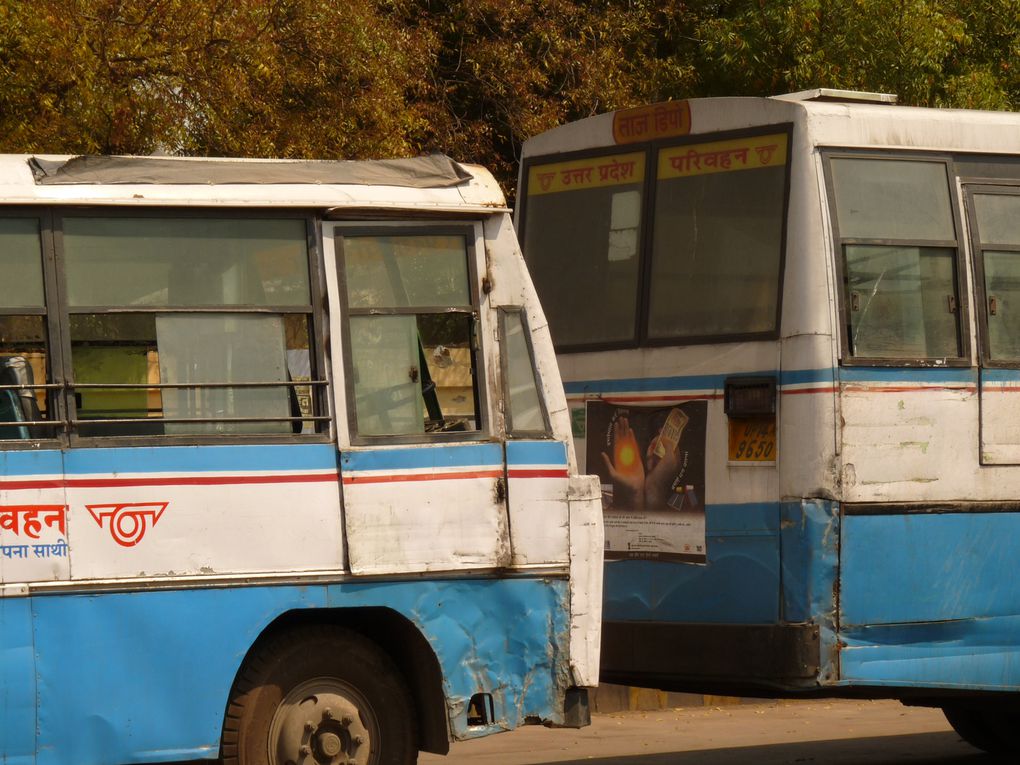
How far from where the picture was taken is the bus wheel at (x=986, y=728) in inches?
399

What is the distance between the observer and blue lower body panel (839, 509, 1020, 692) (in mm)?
7941

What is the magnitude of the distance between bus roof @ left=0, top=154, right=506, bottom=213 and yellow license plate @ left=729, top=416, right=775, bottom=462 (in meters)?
1.78

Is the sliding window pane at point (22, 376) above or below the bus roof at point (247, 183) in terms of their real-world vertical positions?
below

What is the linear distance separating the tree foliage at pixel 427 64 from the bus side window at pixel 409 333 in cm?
551

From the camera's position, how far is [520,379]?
7.17m

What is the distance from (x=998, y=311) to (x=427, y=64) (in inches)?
382

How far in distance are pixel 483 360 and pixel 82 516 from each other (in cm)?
175

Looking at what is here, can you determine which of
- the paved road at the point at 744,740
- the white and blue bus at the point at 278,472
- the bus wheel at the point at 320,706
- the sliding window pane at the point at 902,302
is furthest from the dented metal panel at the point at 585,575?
the paved road at the point at 744,740

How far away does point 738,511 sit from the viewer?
813 cm

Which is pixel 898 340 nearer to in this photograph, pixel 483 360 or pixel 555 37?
pixel 483 360

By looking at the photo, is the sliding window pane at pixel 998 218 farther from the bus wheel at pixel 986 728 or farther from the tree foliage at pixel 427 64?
the tree foliage at pixel 427 64

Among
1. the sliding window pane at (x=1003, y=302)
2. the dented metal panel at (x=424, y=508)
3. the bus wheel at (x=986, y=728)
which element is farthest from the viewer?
the bus wheel at (x=986, y=728)

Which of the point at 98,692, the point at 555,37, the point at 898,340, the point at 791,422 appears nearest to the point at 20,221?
the point at 98,692

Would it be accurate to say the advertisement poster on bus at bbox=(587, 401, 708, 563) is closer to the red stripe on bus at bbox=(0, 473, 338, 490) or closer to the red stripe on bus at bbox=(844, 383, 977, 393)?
the red stripe on bus at bbox=(844, 383, 977, 393)
